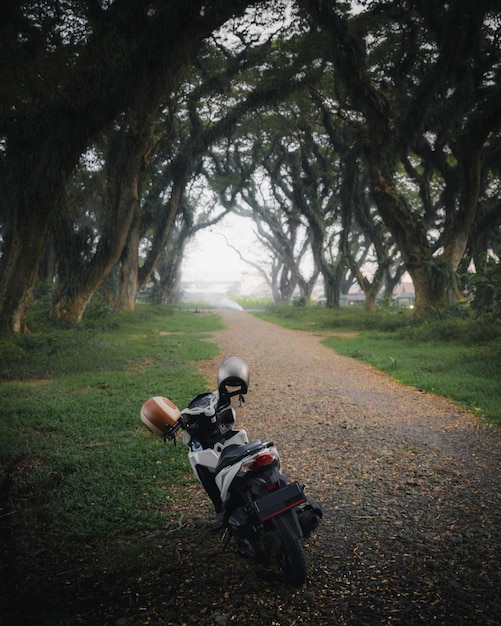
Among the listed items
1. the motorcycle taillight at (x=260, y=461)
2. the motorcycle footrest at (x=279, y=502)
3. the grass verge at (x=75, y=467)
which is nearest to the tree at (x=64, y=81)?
the grass verge at (x=75, y=467)

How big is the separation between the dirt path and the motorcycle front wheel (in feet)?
0.27

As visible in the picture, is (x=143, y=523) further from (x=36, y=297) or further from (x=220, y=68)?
(x=36, y=297)

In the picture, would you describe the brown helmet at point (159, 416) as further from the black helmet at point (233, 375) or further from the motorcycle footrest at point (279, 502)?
the motorcycle footrest at point (279, 502)

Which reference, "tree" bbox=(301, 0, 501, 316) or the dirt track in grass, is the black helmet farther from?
"tree" bbox=(301, 0, 501, 316)

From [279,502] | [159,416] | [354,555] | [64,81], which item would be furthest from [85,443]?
[64,81]

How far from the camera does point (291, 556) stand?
7.67 ft

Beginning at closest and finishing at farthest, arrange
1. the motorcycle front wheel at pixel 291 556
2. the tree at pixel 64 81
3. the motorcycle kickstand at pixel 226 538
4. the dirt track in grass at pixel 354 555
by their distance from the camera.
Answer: the dirt track in grass at pixel 354 555 < the motorcycle front wheel at pixel 291 556 < the motorcycle kickstand at pixel 226 538 < the tree at pixel 64 81

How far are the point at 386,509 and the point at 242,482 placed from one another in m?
1.37

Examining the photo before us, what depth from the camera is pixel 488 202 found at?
22969mm

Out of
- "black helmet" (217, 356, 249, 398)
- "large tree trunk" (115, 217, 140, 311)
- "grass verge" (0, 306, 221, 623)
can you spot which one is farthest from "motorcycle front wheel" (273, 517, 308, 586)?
"large tree trunk" (115, 217, 140, 311)

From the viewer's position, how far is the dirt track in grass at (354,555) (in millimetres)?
2211

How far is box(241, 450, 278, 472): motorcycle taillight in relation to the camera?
253 cm

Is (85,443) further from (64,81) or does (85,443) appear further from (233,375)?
(64,81)

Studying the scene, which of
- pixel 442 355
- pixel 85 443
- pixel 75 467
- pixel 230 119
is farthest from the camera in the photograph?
pixel 230 119
